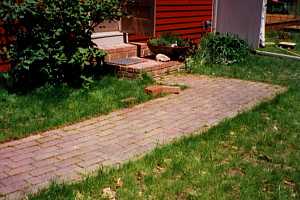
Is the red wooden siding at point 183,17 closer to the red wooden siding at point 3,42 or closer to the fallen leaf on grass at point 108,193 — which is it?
the red wooden siding at point 3,42

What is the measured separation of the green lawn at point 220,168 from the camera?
381cm

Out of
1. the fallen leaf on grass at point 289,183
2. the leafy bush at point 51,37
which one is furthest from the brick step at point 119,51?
the fallen leaf on grass at point 289,183

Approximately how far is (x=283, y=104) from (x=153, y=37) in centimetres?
396

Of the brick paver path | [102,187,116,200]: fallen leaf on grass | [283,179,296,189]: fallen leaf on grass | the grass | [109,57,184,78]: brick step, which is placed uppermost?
[109,57,184,78]: brick step

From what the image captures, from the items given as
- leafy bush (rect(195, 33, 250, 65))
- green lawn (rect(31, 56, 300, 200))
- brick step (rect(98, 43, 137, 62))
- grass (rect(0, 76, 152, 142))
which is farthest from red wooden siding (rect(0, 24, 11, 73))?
leafy bush (rect(195, 33, 250, 65))

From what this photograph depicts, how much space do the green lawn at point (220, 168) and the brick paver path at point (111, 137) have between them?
290 mm

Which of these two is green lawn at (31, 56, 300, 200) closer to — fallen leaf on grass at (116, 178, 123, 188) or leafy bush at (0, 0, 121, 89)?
fallen leaf on grass at (116, 178, 123, 188)

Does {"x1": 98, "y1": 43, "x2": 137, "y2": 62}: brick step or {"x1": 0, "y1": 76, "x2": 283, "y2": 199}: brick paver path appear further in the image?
{"x1": 98, "y1": 43, "x2": 137, "y2": 62}: brick step

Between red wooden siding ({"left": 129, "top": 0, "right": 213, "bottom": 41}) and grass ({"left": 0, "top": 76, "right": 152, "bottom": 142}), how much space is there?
9.41 ft

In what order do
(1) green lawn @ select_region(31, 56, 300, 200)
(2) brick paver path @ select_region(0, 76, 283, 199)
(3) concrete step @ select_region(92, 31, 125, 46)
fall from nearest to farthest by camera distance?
(1) green lawn @ select_region(31, 56, 300, 200) < (2) brick paver path @ select_region(0, 76, 283, 199) < (3) concrete step @ select_region(92, 31, 125, 46)

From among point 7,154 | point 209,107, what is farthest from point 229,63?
point 7,154

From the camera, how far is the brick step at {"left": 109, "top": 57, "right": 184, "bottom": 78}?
8008 mm

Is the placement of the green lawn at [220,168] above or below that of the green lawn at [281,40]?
below

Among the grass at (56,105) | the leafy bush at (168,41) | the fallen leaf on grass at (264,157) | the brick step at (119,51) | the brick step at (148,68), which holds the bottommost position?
the fallen leaf on grass at (264,157)
